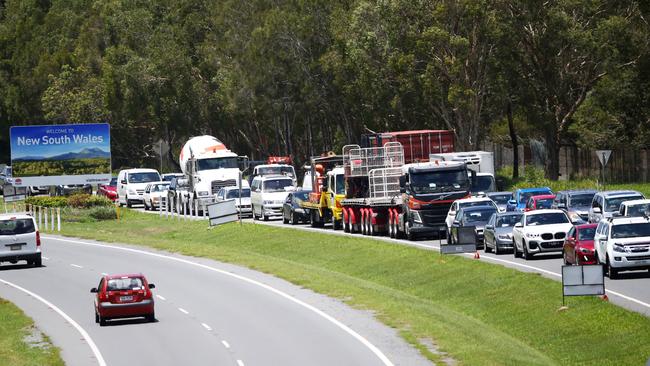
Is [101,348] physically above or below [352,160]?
below

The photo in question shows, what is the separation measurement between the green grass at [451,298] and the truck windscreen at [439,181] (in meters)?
2.51

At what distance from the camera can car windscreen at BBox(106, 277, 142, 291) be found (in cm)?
3136

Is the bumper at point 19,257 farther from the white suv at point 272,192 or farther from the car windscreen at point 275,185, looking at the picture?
the car windscreen at point 275,185

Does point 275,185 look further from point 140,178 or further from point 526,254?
point 526,254

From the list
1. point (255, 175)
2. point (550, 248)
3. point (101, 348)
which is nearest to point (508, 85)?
point (255, 175)

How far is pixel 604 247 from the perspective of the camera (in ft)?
109

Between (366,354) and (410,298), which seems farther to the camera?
(410,298)

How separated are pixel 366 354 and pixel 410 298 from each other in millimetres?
11218

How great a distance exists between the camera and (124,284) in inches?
1239

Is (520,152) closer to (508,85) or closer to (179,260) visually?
(508,85)

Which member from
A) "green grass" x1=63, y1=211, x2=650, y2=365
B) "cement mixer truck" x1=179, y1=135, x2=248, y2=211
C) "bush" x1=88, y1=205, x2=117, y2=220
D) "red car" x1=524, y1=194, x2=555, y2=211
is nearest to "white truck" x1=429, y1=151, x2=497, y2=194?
"red car" x1=524, y1=194, x2=555, y2=211

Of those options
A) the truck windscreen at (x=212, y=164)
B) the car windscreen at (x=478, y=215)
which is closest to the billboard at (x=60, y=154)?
the truck windscreen at (x=212, y=164)

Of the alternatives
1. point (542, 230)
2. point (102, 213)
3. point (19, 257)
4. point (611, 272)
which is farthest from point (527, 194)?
point (102, 213)

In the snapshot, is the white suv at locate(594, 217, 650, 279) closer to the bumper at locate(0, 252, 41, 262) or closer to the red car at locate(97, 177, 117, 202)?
the bumper at locate(0, 252, 41, 262)
